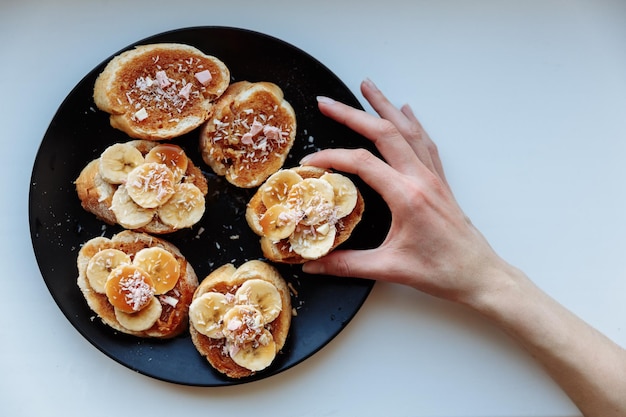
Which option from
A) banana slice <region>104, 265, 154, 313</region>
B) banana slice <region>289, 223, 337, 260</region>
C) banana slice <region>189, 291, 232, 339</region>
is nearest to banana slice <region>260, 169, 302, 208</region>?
banana slice <region>289, 223, 337, 260</region>

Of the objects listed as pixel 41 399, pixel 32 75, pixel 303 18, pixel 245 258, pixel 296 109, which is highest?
pixel 303 18

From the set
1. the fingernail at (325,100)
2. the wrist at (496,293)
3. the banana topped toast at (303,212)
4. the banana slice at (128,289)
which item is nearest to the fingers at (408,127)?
the fingernail at (325,100)

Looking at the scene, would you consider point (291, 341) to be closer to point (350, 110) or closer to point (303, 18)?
Result: point (350, 110)

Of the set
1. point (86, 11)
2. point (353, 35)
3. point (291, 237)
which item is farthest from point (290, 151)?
point (86, 11)

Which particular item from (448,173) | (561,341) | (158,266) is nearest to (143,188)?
(158,266)

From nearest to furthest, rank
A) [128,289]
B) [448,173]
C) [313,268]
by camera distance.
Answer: [128,289]
[313,268]
[448,173]

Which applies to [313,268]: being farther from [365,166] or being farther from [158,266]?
[158,266]

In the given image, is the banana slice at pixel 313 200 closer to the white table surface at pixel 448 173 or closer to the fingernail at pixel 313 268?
the fingernail at pixel 313 268
